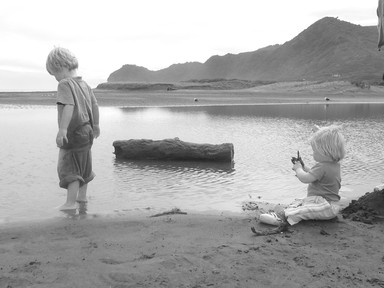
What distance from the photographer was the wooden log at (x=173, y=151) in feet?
29.9

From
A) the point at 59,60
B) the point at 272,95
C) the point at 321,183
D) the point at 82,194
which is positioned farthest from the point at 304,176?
the point at 272,95

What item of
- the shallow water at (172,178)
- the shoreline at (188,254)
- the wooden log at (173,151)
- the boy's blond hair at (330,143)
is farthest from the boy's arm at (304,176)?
the wooden log at (173,151)

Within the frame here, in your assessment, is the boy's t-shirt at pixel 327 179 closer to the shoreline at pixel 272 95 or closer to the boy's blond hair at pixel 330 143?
the boy's blond hair at pixel 330 143

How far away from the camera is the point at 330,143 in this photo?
484 centimetres

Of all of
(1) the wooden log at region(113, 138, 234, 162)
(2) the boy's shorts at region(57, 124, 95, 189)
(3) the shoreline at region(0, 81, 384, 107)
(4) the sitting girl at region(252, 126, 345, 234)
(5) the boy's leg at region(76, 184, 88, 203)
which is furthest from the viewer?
(3) the shoreline at region(0, 81, 384, 107)

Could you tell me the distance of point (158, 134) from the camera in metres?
13.9

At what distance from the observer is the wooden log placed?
9.10 m

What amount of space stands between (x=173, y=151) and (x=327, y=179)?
461 centimetres

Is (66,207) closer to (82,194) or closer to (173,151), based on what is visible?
(82,194)

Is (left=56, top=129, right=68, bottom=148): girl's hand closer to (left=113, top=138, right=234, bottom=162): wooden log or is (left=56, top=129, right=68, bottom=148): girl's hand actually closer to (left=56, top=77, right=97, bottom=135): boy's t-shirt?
(left=56, top=77, right=97, bottom=135): boy's t-shirt

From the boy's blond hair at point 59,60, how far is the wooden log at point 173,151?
3880 mm

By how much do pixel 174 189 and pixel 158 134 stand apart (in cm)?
707

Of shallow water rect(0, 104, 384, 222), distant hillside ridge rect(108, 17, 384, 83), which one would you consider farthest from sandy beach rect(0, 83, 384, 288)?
distant hillside ridge rect(108, 17, 384, 83)

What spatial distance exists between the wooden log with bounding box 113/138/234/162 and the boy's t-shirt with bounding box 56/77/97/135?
352 cm
